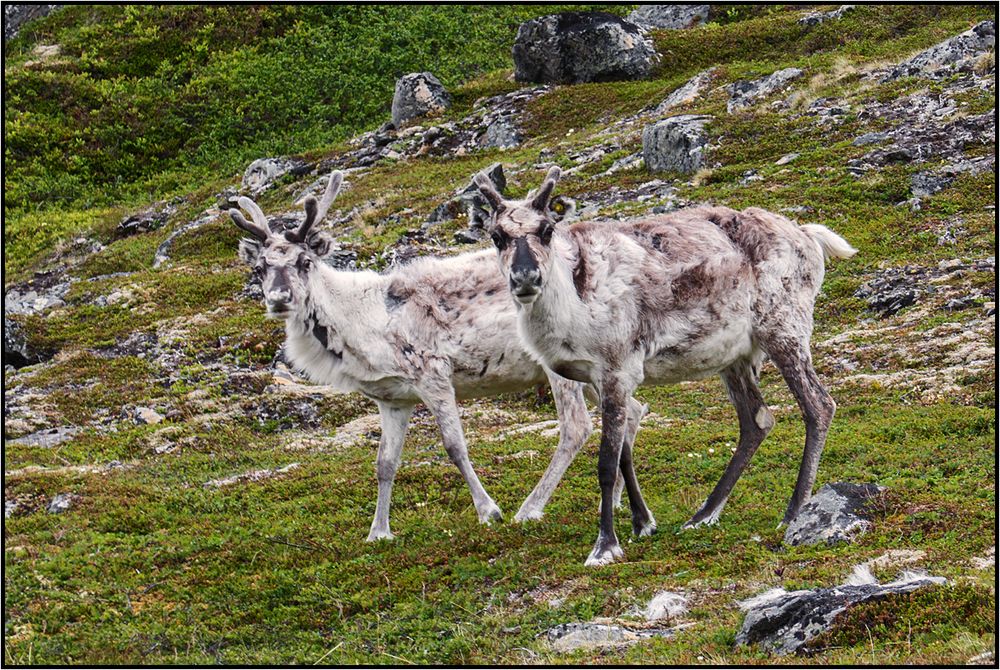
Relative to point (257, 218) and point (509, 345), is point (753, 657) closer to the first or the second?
point (509, 345)

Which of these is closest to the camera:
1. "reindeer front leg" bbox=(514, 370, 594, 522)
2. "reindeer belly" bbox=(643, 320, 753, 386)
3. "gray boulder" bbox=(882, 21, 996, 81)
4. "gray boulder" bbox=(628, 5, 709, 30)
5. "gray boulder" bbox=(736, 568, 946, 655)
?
"gray boulder" bbox=(736, 568, 946, 655)

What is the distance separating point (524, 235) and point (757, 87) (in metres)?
30.6

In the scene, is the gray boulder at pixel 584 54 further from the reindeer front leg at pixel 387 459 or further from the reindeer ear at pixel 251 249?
the reindeer front leg at pixel 387 459

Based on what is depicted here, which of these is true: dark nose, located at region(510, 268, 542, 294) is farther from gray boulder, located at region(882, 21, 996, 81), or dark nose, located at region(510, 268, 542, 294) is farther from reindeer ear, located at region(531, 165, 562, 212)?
gray boulder, located at region(882, 21, 996, 81)

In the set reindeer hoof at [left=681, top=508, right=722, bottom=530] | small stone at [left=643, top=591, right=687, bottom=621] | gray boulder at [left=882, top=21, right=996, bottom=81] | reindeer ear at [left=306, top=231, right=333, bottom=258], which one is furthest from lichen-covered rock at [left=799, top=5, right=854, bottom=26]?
small stone at [left=643, top=591, right=687, bottom=621]

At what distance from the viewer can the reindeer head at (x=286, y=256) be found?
43.5 feet

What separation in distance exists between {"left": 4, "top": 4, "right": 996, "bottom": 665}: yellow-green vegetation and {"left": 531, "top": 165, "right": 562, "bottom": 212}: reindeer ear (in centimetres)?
342

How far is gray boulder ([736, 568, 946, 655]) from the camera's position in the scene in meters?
7.40

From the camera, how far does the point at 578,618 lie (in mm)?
8969

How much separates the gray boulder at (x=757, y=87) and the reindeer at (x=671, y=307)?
86.8 feet

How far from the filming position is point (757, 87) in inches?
1522

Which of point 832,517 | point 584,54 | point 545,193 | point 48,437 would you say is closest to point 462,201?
point 48,437

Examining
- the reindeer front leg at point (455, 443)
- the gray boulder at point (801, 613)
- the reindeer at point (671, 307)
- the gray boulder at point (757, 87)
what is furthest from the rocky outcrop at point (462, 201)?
the gray boulder at point (801, 613)

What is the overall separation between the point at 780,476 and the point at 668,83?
33677 millimetres
